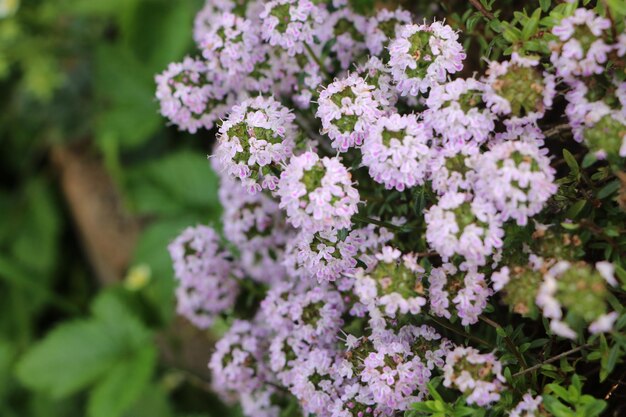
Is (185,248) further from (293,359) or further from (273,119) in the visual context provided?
(273,119)

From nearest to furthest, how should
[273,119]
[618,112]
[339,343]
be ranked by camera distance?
[618,112] < [273,119] < [339,343]

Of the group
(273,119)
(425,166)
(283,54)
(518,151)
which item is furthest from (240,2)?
(518,151)

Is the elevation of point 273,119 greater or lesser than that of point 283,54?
lesser

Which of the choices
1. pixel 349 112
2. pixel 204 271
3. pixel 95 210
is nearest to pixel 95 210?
pixel 95 210

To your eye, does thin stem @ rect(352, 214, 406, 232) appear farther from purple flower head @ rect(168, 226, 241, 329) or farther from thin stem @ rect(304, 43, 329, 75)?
purple flower head @ rect(168, 226, 241, 329)

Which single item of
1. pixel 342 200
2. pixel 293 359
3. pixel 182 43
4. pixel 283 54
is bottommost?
pixel 293 359

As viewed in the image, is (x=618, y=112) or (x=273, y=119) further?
(x=273, y=119)

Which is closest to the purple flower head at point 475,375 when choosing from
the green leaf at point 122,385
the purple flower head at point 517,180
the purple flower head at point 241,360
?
the purple flower head at point 517,180
